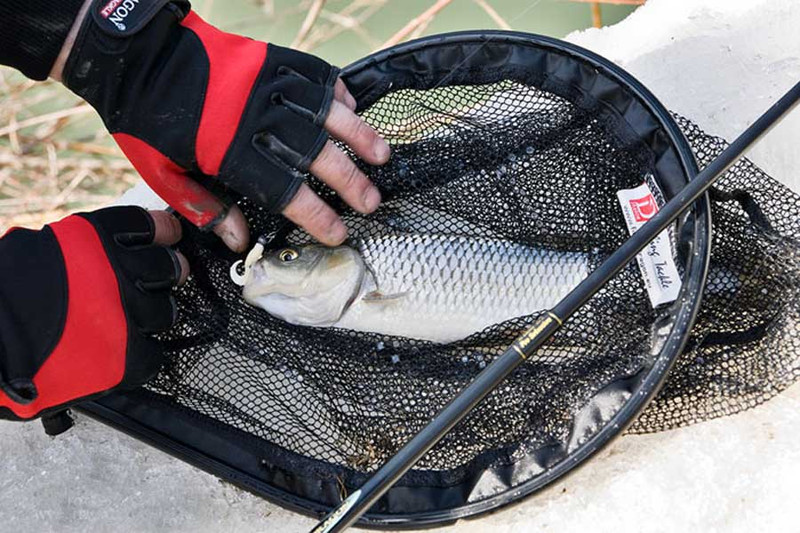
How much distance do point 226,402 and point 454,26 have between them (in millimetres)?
1536

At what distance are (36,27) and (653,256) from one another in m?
1.14

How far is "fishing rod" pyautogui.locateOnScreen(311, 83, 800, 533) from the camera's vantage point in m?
1.14

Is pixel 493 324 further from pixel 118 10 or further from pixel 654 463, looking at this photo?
pixel 118 10

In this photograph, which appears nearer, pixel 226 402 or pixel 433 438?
pixel 433 438

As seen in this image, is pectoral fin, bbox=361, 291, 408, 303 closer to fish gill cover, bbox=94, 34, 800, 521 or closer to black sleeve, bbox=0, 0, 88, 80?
fish gill cover, bbox=94, 34, 800, 521

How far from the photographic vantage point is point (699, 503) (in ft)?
4.70

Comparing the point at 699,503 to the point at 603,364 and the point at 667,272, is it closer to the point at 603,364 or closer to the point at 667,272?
the point at 603,364

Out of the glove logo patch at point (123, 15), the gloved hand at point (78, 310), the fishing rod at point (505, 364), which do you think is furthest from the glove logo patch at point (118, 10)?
the fishing rod at point (505, 364)

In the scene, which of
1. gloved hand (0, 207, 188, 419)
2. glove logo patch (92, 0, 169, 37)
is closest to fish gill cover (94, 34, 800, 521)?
gloved hand (0, 207, 188, 419)

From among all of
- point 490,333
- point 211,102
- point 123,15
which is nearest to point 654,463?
point 490,333

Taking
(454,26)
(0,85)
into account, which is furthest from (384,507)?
(0,85)

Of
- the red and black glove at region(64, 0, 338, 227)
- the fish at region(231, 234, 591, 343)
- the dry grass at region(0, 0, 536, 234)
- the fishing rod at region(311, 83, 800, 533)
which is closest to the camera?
the fishing rod at region(311, 83, 800, 533)

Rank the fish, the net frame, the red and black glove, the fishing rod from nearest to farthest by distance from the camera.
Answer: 1. the fishing rod
2. the net frame
3. the red and black glove
4. the fish

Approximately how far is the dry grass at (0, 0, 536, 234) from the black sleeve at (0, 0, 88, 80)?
1.20 metres
